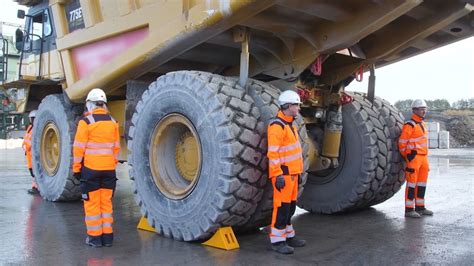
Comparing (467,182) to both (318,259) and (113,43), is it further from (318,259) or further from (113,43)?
(113,43)

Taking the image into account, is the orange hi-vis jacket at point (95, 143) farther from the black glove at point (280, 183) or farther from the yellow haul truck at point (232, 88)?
the black glove at point (280, 183)

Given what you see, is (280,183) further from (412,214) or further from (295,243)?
(412,214)

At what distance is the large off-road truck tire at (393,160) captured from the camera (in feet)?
21.2

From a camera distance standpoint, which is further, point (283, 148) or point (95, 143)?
point (95, 143)

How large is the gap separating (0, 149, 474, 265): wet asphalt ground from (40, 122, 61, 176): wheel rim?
0.65 metres

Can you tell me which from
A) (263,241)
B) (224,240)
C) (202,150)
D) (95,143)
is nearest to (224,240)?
(224,240)

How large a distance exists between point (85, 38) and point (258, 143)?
9.09ft

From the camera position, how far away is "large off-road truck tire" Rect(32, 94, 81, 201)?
702 cm

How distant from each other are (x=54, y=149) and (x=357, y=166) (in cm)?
463

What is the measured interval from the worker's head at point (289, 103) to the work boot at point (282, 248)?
1.15 meters

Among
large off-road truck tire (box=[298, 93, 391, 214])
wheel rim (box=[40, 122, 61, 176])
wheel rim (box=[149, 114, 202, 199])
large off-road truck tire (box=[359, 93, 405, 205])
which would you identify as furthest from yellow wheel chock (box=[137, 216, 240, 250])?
wheel rim (box=[40, 122, 61, 176])

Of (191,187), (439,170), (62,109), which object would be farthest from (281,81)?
(439,170)

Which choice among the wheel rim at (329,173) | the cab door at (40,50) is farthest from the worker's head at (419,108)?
the cab door at (40,50)

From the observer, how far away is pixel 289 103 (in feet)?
14.6
